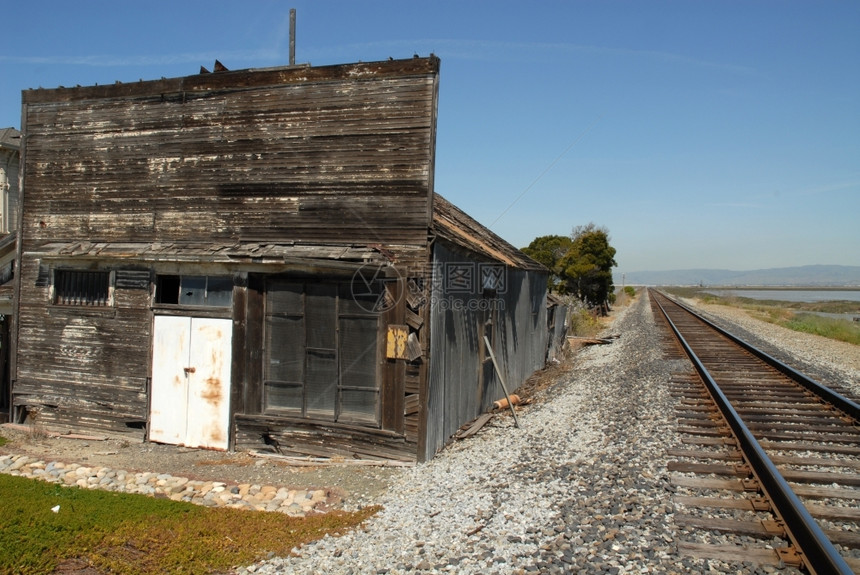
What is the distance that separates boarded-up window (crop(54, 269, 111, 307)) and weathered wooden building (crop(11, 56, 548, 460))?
0.11 feet

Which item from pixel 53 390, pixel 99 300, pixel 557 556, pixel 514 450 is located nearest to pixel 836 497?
pixel 557 556

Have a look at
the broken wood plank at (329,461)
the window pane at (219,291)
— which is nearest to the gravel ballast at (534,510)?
the broken wood plank at (329,461)

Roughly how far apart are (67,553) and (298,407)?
12.4 ft

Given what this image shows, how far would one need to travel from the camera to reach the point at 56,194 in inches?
407

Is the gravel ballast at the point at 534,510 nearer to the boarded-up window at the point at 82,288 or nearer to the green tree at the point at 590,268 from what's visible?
the boarded-up window at the point at 82,288

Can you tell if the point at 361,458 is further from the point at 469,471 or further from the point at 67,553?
the point at 67,553

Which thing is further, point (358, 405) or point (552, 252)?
point (552, 252)

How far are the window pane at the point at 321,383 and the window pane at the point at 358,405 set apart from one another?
0.53 ft

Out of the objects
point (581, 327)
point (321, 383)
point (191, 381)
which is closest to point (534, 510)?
point (321, 383)

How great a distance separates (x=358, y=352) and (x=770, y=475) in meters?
5.05

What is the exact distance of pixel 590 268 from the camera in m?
40.5

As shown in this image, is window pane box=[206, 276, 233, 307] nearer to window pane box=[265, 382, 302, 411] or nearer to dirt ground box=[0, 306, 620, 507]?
window pane box=[265, 382, 302, 411]

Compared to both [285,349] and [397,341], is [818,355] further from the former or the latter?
[285,349]

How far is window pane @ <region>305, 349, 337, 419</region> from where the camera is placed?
847 cm
